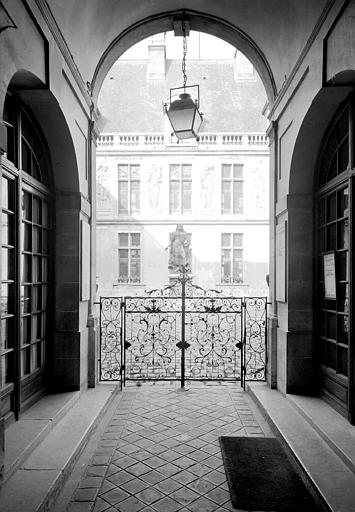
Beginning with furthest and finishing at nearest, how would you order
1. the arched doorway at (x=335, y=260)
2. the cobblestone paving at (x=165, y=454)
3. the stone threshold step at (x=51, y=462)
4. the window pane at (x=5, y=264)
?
1. the arched doorway at (x=335, y=260)
2. the window pane at (x=5, y=264)
3. the cobblestone paving at (x=165, y=454)
4. the stone threshold step at (x=51, y=462)

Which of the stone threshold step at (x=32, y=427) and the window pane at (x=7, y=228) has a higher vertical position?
the window pane at (x=7, y=228)

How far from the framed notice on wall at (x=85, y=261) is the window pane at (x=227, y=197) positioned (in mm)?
16566

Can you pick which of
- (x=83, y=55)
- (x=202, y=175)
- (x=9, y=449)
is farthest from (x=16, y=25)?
(x=202, y=175)

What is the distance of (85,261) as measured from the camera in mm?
5734

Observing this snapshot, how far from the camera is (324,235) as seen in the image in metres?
5.14

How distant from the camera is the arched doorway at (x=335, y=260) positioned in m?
4.33

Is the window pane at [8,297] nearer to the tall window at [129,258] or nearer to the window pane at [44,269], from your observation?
the window pane at [44,269]

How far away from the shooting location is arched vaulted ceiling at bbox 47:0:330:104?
15.8 ft

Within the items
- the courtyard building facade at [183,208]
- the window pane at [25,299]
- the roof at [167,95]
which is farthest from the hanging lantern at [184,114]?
the roof at [167,95]

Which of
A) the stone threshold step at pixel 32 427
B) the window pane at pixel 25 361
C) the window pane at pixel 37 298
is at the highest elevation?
the window pane at pixel 37 298

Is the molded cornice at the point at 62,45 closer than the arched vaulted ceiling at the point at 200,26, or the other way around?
the molded cornice at the point at 62,45

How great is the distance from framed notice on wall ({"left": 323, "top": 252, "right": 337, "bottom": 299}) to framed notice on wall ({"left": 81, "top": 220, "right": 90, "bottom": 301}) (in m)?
2.95

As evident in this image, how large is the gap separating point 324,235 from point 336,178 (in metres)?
0.77

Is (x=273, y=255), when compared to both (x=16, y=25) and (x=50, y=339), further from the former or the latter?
(x=16, y=25)
